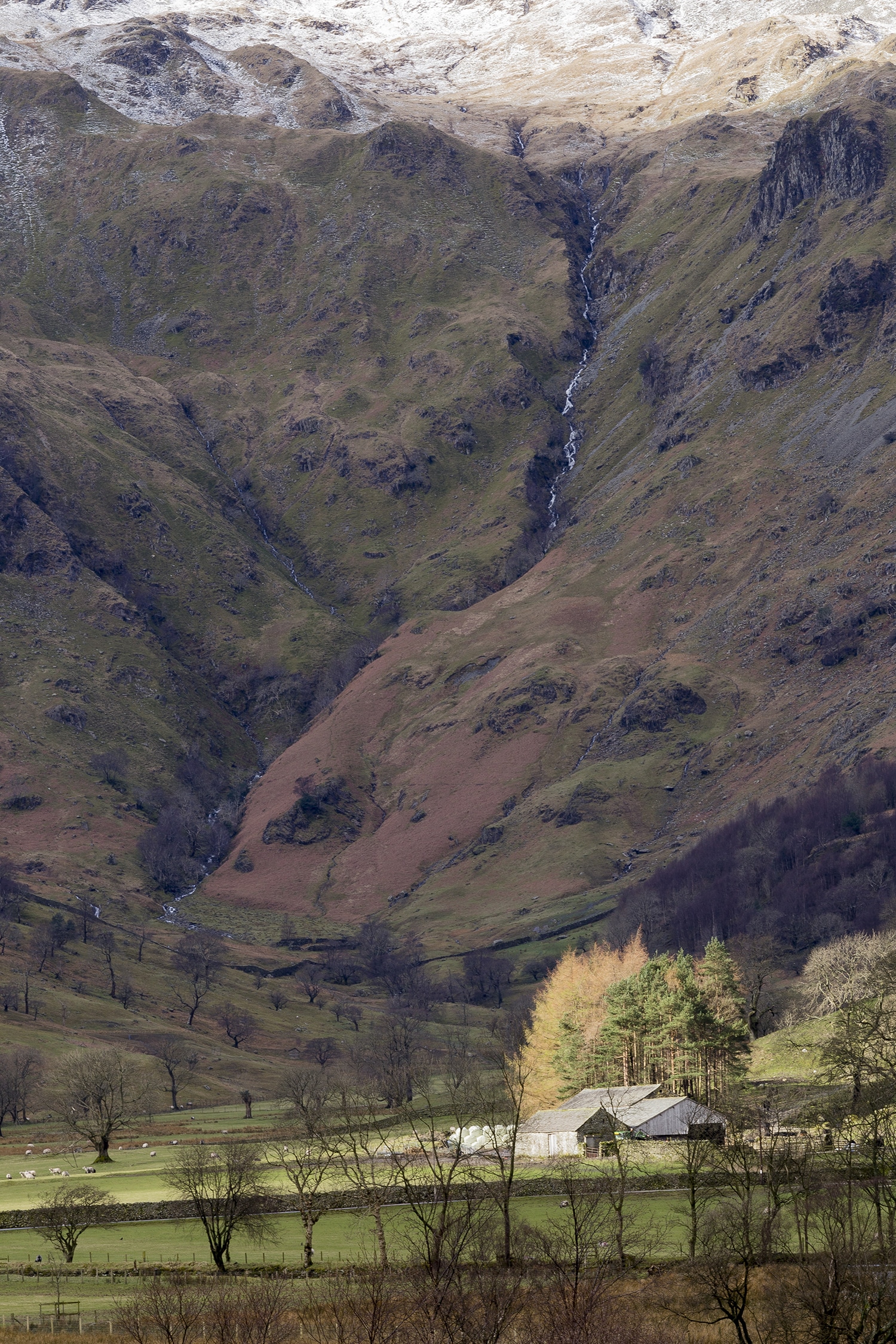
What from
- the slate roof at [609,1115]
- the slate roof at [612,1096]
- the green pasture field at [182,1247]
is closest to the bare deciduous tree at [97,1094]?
the green pasture field at [182,1247]

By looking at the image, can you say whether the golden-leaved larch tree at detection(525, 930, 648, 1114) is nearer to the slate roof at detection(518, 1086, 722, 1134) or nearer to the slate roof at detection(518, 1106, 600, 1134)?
the slate roof at detection(518, 1106, 600, 1134)

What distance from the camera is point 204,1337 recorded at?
64.4m

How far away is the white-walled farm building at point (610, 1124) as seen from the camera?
110625 millimetres

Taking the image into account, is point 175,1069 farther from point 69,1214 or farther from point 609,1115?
point 69,1214

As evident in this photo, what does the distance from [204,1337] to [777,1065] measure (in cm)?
8498

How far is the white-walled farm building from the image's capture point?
11062 centimetres

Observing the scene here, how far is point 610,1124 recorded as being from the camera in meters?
111

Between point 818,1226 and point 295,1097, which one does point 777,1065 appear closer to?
point 295,1097

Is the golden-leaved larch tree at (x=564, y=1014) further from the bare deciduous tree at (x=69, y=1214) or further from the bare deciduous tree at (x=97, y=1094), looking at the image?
the bare deciduous tree at (x=69, y=1214)

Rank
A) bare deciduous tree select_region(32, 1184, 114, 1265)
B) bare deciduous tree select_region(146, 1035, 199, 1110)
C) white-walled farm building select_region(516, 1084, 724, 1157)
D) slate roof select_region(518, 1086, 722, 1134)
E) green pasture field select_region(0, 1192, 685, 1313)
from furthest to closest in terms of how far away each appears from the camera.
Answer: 1. bare deciduous tree select_region(146, 1035, 199, 1110)
2. slate roof select_region(518, 1086, 722, 1134)
3. white-walled farm building select_region(516, 1084, 724, 1157)
4. bare deciduous tree select_region(32, 1184, 114, 1265)
5. green pasture field select_region(0, 1192, 685, 1313)

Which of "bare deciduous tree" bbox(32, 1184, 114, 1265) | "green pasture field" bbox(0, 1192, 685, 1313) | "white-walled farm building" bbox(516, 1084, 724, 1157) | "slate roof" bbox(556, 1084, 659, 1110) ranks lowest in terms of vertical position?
"green pasture field" bbox(0, 1192, 685, 1313)

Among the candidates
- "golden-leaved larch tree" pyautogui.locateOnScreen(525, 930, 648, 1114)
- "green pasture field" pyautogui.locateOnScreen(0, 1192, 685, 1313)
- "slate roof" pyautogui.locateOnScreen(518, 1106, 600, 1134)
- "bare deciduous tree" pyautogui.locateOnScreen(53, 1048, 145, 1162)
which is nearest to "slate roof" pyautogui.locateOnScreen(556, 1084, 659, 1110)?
"slate roof" pyautogui.locateOnScreen(518, 1106, 600, 1134)

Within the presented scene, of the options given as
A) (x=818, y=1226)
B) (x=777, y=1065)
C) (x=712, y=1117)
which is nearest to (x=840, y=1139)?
(x=712, y=1117)

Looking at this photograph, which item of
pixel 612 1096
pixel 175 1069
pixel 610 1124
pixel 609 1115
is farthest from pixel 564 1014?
pixel 175 1069
